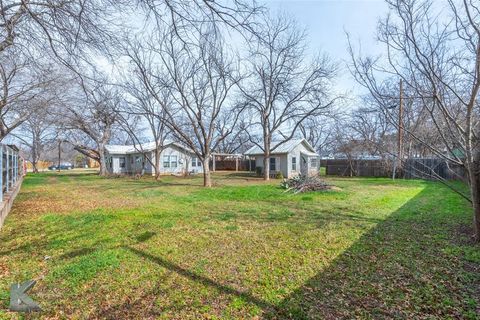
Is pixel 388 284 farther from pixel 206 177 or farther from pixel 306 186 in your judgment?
pixel 206 177

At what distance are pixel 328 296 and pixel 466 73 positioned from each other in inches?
194

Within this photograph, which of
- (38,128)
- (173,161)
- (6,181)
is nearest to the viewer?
(6,181)

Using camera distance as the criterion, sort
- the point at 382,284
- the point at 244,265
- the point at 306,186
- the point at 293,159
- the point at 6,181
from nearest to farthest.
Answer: the point at 382,284, the point at 244,265, the point at 6,181, the point at 306,186, the point at 293,159

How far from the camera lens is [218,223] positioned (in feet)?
20.7

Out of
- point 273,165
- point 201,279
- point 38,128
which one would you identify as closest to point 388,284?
point 201,279

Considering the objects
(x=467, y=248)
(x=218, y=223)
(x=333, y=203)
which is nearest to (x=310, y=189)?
(x=333, y=203)

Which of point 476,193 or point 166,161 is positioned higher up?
point 166,161

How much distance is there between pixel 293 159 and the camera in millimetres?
22766

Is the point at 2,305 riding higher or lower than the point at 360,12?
lower

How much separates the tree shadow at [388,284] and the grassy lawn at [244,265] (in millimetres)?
14

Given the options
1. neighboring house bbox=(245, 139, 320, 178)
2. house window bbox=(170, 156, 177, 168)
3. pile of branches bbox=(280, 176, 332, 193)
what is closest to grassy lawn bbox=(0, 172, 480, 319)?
pile of branches bbox=(280, 176, 332, 193)

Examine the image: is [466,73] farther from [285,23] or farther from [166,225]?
[285,23]

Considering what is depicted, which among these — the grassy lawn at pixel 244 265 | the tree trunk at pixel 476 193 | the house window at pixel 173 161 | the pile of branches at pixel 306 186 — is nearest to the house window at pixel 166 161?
the house window at pixel 173 161

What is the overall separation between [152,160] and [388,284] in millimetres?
25257
